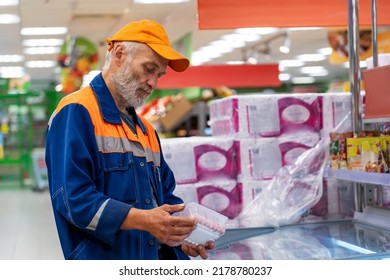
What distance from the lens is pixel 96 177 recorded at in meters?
2.18

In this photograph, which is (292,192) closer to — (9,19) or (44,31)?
(9,19)

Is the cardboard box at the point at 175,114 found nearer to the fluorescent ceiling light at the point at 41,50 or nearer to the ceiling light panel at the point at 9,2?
the ceiling light panel at the point at 9,2

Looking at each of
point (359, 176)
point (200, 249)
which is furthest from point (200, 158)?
point (200, 249)

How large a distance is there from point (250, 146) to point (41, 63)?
19.7m

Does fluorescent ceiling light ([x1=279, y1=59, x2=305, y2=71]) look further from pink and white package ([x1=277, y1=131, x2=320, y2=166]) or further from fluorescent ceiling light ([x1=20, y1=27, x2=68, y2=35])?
Result: pink and white package ([x1=277, y1=131, x2=320, y2=166])

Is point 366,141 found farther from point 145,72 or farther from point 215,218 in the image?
point 145,72

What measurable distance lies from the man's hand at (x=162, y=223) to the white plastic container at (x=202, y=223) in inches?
3.6

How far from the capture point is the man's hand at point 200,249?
2.46m

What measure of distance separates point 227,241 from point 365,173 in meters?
0.91

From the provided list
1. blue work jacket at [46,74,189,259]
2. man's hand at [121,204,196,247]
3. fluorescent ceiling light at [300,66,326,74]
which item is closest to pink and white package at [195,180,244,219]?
blue work jacket at [46,74,189,259]

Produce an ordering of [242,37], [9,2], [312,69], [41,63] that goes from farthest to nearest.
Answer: [312,69]
[41,63]
[242,37]
[9,2]

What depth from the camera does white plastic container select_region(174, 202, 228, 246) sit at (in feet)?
7.34
